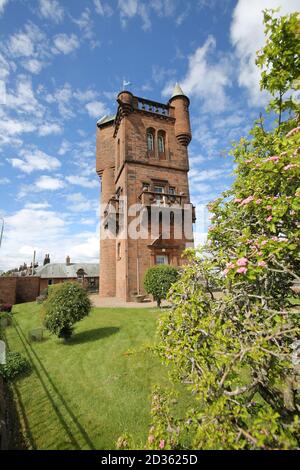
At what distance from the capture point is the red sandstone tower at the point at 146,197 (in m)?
16.9

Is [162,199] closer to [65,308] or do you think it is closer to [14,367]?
[65,308]

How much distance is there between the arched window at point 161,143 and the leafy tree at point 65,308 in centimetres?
1434

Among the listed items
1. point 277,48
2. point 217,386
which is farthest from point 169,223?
point 217,386

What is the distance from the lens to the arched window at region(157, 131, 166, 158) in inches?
781

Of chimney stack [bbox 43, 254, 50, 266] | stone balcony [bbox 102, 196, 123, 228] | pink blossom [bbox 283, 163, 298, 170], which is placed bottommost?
pink blossom [bbox 283, 163, 298, 170]

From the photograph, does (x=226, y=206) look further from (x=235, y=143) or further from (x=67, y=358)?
(x=67, y=358)

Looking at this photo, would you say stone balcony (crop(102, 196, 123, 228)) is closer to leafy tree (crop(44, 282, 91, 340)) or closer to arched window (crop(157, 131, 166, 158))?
arched window (crop(157, 131, 166, 158))

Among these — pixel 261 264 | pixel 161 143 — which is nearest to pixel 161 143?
pixel 161 143

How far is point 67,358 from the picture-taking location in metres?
7.90

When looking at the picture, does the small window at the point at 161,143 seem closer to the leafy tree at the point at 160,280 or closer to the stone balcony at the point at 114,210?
the stone balcony at the point at 114,210

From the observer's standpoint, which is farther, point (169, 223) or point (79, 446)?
point (169, 223)

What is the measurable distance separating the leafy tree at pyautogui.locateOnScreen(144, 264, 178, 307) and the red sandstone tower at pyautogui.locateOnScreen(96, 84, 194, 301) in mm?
1997

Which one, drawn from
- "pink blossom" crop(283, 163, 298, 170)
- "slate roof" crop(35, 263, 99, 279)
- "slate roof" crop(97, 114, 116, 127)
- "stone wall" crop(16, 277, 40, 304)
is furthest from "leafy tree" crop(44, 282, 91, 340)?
"slate roof" crop(35, 263, 99, 279)
